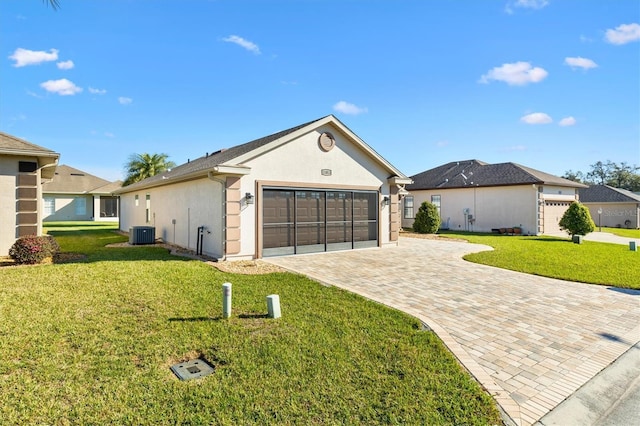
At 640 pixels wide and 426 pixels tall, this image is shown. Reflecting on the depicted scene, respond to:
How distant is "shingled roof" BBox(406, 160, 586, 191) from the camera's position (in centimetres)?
2255

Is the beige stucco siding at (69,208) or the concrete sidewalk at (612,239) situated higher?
the beige stucco siding at (69,208)

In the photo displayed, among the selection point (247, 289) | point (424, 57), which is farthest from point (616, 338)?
point (424, 57)

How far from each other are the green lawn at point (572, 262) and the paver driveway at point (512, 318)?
88cm

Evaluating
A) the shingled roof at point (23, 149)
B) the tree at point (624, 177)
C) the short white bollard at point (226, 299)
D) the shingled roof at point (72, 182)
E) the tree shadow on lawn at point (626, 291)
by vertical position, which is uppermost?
the tree at point (624, 177)

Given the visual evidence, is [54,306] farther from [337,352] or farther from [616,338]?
[616,338]

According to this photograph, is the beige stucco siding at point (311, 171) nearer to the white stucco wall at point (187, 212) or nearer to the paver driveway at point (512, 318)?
the white stucco wall at point (187, 212)

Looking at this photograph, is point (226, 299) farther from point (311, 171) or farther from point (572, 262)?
point (572, 262)

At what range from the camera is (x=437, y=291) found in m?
7.30

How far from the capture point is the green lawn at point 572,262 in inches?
350

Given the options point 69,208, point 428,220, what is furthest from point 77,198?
point 428,220

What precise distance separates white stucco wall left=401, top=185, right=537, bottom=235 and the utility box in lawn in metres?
18.9

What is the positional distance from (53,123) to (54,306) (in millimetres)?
20229

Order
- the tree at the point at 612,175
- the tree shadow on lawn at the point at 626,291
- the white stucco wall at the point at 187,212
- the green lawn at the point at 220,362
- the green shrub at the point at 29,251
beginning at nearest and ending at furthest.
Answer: the green lawn at the point at 220,362
the tree shadow on lawn at the point at 626,291
the green shrub at the point at 29,251
the white stucco wall at the point at 187,212
the tree at the point at 612,175

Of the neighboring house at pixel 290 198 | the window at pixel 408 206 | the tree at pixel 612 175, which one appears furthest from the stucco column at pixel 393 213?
the tree at pixel 612 175
